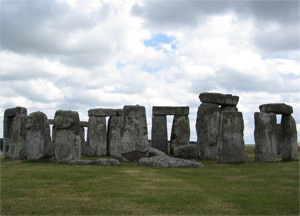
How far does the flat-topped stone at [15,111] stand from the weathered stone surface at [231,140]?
30.4 ft

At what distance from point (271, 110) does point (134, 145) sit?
→ 5883mm

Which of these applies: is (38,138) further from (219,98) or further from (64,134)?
(219,98)

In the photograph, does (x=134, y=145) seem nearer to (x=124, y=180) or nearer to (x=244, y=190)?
(x=124, y=180)

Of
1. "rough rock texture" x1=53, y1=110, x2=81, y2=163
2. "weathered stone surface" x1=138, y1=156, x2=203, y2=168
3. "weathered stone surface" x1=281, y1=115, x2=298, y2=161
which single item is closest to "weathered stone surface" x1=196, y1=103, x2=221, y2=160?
"weathered stone surface" x1=281, y1=115, x2=298, y2=161

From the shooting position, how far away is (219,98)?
61.8 feet

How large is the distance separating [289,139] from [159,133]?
9.73 m

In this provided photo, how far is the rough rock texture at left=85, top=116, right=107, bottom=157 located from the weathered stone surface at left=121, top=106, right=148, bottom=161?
290 inches

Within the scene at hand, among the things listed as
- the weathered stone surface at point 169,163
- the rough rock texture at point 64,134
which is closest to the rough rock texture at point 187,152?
the weathered stone surface at point 169,163

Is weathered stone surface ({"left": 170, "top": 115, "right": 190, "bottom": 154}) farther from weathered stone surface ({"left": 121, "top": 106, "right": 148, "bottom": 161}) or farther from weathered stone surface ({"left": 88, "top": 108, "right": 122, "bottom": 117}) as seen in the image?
weathered stone surface ({"left": 121, "top": 106, "right": 148, "bottom": 161})

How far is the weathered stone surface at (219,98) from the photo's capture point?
1855 centimetres

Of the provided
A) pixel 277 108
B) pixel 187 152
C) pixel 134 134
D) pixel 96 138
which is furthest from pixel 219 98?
pixel 96 138

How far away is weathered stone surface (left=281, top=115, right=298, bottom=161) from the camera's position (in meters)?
15.4

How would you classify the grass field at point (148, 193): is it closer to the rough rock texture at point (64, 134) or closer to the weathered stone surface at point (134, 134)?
the rough rock texture at point (64, 134)

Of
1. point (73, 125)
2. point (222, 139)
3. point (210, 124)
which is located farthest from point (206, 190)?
point (210, 124)
